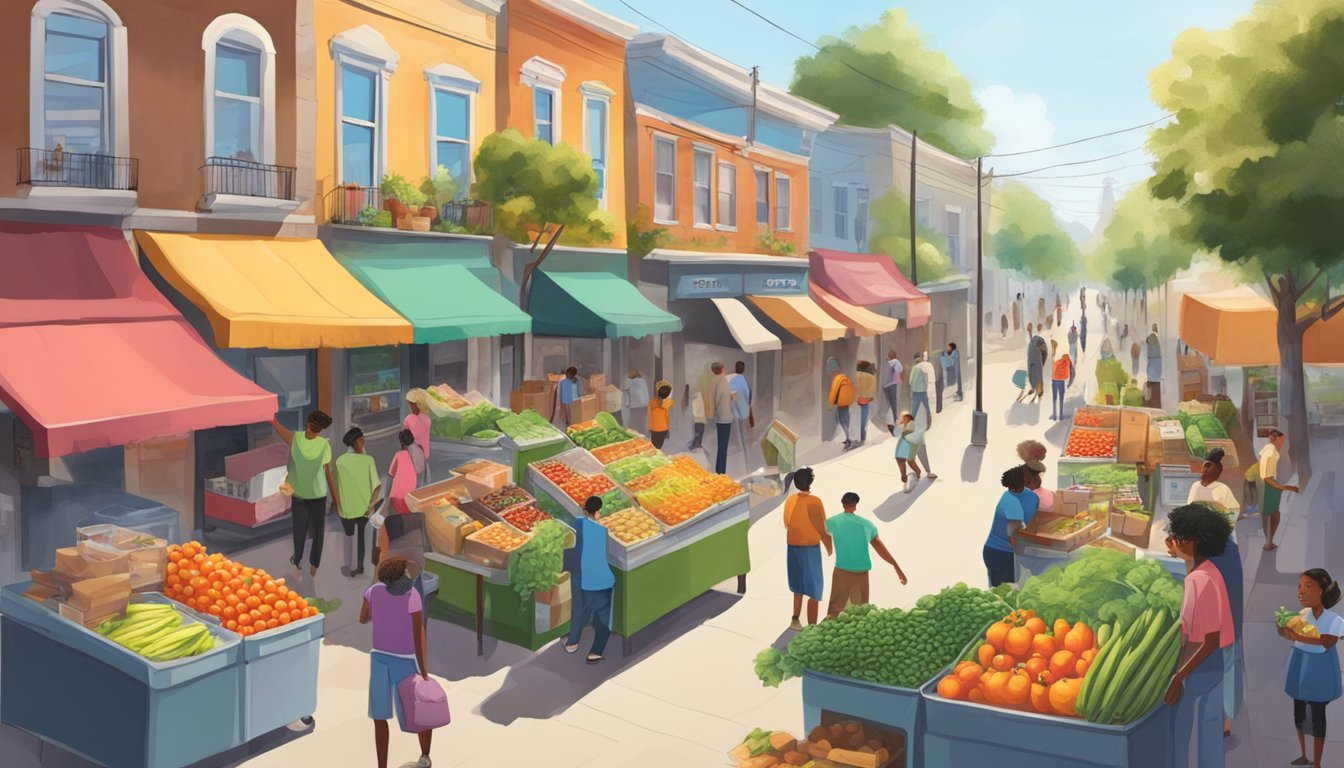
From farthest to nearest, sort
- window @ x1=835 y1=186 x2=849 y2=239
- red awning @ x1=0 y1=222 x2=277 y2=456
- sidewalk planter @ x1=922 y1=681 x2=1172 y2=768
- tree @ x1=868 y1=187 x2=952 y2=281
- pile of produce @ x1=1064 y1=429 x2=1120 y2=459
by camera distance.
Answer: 1. tree @ x1=868 y1=187 x2=952 y2=281
2. window @ x1=835 y1=186 x2=849 y2=239
3. pile of produce @ x1=1064 y1=429 x2=1120 y2=459
4. red awning @ x1=0 y1=222 x2=277 y2=456
5. sidewalk planter @ x1=922 y1=681 x2=1172 y2=768

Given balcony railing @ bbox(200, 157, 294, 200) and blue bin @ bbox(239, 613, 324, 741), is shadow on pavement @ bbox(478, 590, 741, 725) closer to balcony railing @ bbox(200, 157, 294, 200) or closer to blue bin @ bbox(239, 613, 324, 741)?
blue bin @ bbox(239, 613, 324, 741)

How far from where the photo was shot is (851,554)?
1083 centimetres

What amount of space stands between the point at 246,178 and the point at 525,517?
6.82 meters

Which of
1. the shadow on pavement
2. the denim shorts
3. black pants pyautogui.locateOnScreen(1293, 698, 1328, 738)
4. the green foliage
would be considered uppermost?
the green foliage

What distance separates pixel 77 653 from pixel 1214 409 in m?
18.5

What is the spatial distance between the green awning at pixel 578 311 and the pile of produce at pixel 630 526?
30.2 feet

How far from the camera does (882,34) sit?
5547 cm

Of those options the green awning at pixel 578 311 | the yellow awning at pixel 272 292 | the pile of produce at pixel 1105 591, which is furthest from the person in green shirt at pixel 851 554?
the green awning at pixel 578 311

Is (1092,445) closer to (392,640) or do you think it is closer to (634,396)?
(634,396)

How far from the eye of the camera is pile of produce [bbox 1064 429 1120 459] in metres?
15.8

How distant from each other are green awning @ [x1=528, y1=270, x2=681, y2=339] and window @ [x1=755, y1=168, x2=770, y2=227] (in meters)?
8.43

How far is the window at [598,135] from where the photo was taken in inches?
909

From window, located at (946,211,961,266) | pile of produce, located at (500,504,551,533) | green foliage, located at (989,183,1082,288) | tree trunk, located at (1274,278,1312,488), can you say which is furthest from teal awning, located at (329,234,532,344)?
green foliage, located at (989,183,1082,288)

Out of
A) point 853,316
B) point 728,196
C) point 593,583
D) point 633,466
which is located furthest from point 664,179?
point 593,583
